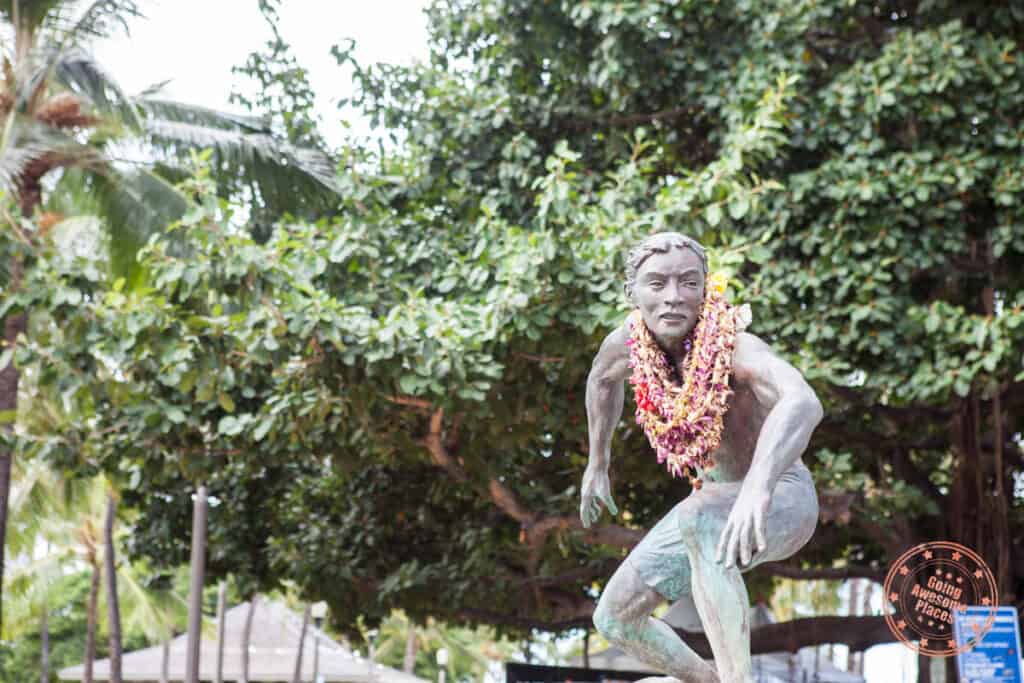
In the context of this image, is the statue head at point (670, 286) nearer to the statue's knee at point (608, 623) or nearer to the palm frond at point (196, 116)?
the statue's knee at point (608, 623)

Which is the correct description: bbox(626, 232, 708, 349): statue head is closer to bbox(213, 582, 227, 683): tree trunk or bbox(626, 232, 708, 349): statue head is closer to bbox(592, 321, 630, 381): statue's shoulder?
→ bbox(592, 321, 630, 381): statue's shoulder

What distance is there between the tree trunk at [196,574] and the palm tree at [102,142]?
79.5 inches

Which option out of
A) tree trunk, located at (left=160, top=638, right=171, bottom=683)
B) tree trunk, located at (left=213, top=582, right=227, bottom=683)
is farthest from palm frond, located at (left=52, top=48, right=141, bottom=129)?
tree trunk, located at (left=160, top=638, right=171, bottom=683)

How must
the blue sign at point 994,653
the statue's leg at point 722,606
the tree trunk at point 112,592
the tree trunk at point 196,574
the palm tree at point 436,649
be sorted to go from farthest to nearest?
the palm tree at point 436,649
the tree trunk at point 112,592
the tree trunk at point 196,574
the blue sign at point 994,653
the statue's leg at point 722,606

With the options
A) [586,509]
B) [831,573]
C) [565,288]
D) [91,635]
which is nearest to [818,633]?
[831,573]

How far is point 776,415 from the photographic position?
13.2 feet

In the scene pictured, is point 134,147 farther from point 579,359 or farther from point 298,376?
point 579,359

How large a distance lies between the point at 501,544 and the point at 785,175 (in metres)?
4.68

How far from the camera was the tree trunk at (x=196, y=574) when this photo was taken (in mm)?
13266

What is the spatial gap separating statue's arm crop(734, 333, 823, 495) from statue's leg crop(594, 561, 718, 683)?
2.15 feet

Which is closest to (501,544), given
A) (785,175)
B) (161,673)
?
(785,175)

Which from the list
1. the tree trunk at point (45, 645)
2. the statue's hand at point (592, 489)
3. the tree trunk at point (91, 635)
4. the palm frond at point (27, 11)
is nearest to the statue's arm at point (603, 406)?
the statue's hand at point (592, 489)

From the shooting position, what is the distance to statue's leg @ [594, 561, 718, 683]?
14.5ft

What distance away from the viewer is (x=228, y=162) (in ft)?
44.9
